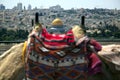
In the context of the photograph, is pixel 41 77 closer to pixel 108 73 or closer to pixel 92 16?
pixel 108 73

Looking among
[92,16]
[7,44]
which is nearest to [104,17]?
[92,16]

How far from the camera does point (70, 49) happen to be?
495cm

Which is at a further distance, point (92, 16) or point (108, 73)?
point (92, 16)

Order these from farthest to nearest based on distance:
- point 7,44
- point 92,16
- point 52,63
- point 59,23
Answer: point 92,16, point 7,44, point 59,23, point 52,63

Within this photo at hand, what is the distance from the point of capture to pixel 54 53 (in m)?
4.93

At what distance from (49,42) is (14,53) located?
522 millimetres

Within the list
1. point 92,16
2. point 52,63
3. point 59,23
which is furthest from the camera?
point 92,16

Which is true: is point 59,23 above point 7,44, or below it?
above

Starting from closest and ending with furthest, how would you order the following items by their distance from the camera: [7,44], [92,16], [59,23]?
[59,23] < [7,44] < [92,16]

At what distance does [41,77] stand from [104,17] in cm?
11326

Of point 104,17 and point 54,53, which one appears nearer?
point 54,53

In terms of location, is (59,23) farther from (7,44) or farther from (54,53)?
(7,44)

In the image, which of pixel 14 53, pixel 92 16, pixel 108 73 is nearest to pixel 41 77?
pixel 14 53

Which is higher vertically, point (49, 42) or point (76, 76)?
point (49, 42)
